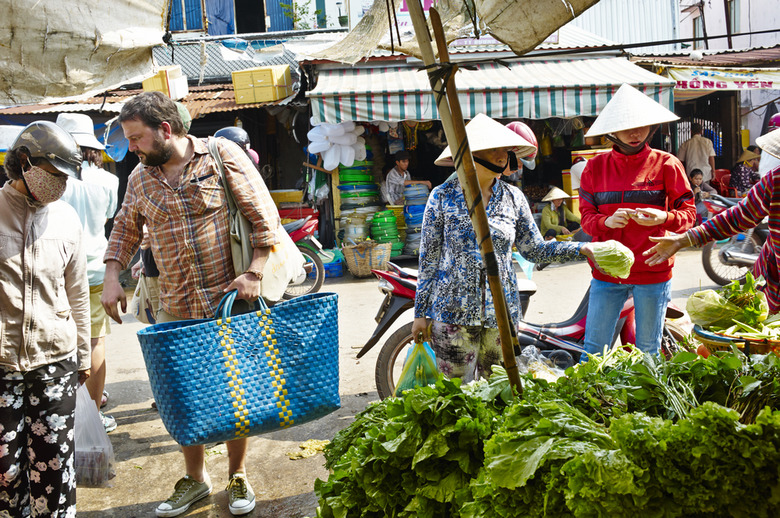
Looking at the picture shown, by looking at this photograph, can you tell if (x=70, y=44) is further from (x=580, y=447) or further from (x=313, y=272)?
(x=313, y=272)

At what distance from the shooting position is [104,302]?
329 cm

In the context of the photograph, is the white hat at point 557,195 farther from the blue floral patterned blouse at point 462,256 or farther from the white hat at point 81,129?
the white hat at point 81,129

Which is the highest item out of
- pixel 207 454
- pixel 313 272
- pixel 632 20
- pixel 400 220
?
pixel 632 20

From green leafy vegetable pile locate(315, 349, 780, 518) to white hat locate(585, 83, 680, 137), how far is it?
193cm

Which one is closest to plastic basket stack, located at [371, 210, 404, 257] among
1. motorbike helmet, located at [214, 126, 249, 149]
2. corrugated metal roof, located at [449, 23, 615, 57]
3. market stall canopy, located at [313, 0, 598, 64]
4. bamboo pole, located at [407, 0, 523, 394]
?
corrugated metal roof, located at [449, 23, 615, 57]

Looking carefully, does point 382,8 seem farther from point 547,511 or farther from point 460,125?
point 547,511

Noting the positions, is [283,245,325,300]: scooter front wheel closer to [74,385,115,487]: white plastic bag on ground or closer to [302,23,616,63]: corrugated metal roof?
[302,23,616,63]: corrugated metal roof

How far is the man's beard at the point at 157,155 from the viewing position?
3.05 meters

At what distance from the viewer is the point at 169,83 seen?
1039cm

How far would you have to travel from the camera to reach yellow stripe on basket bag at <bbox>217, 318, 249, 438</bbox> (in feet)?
8.71

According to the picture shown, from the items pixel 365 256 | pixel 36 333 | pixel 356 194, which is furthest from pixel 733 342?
pixel 356 194

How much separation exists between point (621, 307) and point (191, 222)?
8.22 feet

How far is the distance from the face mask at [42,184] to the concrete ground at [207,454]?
1.75 metres

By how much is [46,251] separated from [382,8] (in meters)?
1.80
